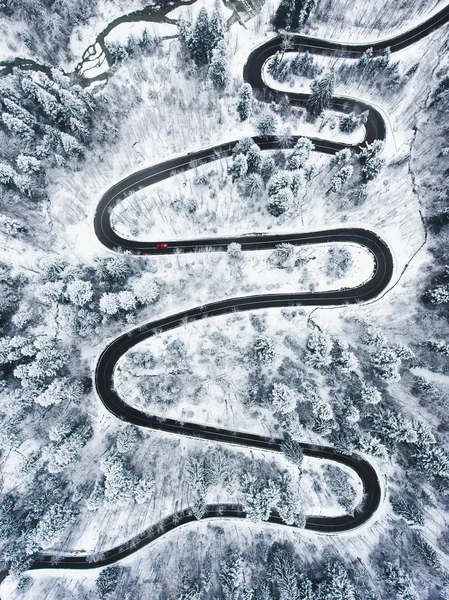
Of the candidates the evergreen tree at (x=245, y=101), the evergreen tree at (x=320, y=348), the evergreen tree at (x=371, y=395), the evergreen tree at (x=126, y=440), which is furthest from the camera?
the evergreen tree at (x=245, y=101)

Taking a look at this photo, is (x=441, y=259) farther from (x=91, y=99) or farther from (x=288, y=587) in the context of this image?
(x=91, y=99)

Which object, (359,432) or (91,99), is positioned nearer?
(359,432)

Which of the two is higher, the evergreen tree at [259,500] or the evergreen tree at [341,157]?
the evergreen tree at [341,157]

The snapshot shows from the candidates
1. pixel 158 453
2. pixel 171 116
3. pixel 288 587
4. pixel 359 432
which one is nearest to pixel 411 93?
pixel 171 116

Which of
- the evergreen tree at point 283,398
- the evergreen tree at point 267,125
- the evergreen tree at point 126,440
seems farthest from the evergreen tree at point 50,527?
the evergreen tree at point 267,125

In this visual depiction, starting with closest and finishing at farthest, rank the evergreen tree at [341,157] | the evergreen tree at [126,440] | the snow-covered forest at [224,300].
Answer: the snow-covered forest at [224,300], the evergreen tree at [126,440], the evergreen tree at [341,157]

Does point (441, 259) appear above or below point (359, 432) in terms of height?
above

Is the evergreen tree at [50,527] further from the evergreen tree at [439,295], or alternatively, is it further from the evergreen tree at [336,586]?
the evergreen tree at [439,295]

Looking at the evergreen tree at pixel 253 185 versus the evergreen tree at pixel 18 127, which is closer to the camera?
the evergreen tree at pixel 18 127
